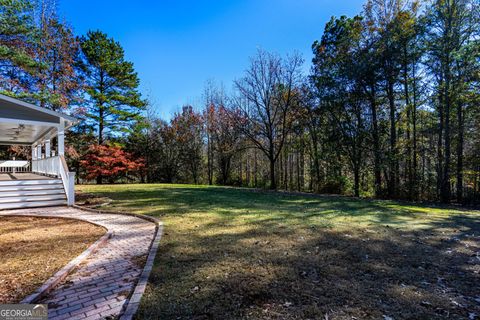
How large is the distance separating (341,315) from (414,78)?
14.1 metres

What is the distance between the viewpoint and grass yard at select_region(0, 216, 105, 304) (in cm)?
260

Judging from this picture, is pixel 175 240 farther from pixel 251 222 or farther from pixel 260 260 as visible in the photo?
pixel 251 222

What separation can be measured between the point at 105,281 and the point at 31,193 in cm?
683

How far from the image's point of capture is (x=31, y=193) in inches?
290

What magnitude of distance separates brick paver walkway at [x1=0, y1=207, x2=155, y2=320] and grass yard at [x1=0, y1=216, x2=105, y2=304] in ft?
0.99

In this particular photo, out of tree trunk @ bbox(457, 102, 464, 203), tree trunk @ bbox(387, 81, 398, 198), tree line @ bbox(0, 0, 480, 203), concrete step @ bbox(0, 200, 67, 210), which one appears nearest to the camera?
concrete step @ bbox(0, 200, 67, 210)

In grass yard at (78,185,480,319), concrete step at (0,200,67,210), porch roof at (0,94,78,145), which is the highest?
porch roof at (0,94,78,145)

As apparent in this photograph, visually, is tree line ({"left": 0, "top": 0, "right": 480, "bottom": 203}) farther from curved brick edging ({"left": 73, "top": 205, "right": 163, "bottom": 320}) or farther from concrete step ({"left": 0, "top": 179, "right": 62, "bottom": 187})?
curved brick edging ({"left": 73, "top": 205, "right": 163, "bottom": 320})

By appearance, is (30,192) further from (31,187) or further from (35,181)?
(35,181)

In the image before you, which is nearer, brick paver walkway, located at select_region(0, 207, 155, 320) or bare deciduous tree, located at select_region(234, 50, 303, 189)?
brick paver walkway, located at select_region(0, 207, 155, 320)

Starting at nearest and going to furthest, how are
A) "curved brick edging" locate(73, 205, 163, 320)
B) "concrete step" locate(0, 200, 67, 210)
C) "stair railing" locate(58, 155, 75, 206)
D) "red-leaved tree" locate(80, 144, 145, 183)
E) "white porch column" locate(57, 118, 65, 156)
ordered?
"curved brick edging" locate(73, 205, 163, 320) < "concrete step" locate(0, 200, 67, 210) < "stair railing" locate(58, 155, 75, 206) < "white porch column" locate(57, 118, 65, 156) < "red-leaved tree" locate(80, 144, 145, 183)

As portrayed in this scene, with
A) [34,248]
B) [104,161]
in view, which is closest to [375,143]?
[34,248]

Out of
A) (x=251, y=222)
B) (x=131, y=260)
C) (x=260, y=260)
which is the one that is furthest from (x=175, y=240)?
(x=251, y=222)

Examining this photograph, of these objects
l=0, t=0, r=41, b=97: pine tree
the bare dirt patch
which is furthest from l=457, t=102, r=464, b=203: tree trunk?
l=0, t=0, r=41, b=97: pine tree
